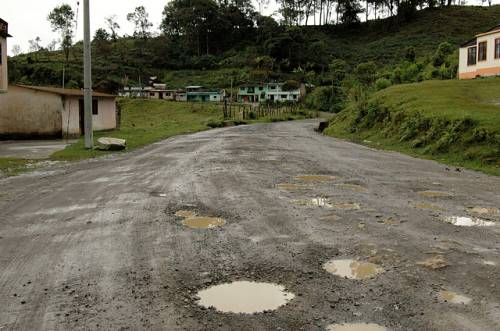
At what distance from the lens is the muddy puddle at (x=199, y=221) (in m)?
7.46

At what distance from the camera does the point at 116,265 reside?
18.8 feet

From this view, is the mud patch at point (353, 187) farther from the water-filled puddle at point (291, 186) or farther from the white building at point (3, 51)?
the white building at point (3, 51)

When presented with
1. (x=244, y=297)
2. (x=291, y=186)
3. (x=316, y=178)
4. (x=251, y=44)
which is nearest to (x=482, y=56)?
(x=316, y=178)

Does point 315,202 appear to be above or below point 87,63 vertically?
below

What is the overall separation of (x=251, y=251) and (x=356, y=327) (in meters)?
2.19

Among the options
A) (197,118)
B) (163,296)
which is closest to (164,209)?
(163,296)

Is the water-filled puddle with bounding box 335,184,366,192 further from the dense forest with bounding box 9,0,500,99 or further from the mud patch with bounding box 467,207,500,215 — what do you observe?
the dense forest with bounding box 9,0,500,99

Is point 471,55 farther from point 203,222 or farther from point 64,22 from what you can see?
point 64,22

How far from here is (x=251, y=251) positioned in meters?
6.20

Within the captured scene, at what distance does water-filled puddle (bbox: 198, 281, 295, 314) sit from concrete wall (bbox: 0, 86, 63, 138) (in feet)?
91.1

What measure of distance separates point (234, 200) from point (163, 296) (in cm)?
456

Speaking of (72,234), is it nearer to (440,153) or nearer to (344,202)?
(344,202)

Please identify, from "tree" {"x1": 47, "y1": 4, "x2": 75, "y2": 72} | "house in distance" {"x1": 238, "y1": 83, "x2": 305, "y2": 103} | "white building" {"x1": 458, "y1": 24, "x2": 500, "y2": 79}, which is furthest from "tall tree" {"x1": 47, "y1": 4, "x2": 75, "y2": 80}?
"white building" {"x1": 458, "y1": 24, "x2": 500, "y2": 79}

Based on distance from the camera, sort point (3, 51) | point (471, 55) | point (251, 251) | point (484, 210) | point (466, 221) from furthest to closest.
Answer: point (471, 55), point (3, 51), point (484, 210), point (466, 221), point (251, 251)
